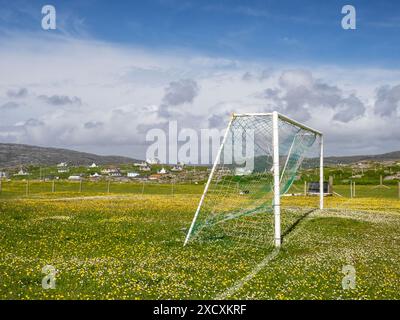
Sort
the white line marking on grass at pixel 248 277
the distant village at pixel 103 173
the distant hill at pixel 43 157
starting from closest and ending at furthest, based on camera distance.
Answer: the white line marking on grass at pixel 248 277, the distant village at pixel 103 173, the distant hill at pixel 43 157

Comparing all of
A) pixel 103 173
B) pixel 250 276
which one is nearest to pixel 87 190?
pixel 103 173

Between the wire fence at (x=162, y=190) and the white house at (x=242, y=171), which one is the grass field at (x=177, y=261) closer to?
the white house at (x=242, y=171)

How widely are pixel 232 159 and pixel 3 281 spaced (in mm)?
11689

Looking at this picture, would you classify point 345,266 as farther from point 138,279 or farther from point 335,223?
point 335,223

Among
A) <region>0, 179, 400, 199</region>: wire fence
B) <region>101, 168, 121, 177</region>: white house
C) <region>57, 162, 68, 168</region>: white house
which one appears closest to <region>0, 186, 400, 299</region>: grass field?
<region>0, 179, 400, 199</region>: wire fence

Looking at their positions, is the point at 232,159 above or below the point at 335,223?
above

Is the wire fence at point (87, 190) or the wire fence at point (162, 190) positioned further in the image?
the wire fence at point (162, 190)

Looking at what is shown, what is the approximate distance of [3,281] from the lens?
1249 cm

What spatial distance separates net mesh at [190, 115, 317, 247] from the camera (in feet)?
68.5

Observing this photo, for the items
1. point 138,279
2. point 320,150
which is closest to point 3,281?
point 138,279

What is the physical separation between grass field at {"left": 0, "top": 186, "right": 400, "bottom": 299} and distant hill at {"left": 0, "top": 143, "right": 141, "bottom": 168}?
105 m

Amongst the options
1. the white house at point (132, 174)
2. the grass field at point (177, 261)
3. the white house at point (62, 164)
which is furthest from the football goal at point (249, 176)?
the white house at point (62, 164)

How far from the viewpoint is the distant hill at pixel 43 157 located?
414 feet

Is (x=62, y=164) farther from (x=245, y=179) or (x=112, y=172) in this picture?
(x=245, y=179)
